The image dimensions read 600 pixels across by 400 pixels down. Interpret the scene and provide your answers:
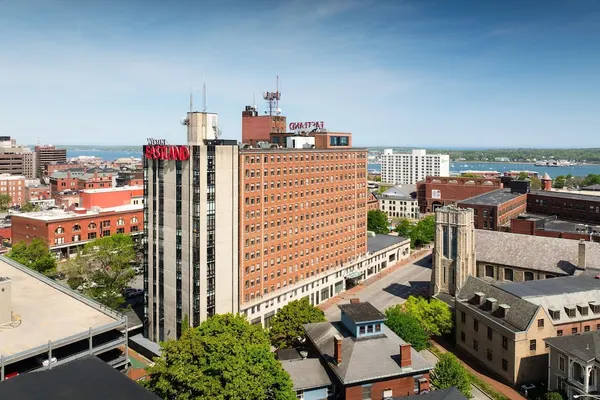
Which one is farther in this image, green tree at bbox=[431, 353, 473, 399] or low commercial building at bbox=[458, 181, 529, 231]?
low commercial building at bbox=[458, 181, 529, 231]

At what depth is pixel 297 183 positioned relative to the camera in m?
93.5

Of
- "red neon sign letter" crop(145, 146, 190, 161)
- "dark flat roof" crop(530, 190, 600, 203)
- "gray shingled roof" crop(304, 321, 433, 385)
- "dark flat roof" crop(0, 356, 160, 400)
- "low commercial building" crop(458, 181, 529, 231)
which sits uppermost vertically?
"red neon sign letter" crop(145, 146, 190, 161)

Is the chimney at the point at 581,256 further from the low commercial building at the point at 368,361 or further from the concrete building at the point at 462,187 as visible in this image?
the concrete building at the point at 462,187

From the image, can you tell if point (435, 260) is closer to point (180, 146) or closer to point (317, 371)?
point (317, 371)

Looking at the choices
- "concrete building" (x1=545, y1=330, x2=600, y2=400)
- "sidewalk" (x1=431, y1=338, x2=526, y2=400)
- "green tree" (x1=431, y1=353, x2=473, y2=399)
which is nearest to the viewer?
"concrete building" (x1=545, y1=330, x2=600, y2=400)

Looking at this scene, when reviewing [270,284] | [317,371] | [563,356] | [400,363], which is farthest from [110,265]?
[563,356]

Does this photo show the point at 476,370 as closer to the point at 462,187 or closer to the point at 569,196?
the point at 569,196

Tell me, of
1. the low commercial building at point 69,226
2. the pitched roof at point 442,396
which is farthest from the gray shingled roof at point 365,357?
the low commercial building at point 69,226

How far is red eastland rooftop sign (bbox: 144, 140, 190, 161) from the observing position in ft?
240

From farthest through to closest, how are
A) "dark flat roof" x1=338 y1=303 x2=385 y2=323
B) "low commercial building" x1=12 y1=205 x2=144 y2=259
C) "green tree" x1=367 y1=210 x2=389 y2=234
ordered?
"green tree" x1=367 y1=210 x2=389 y2=234 < "low commercial building" x1=12 y1=205 x2=144 y2=259 < "dark flat roof" x1=338 y1=303 x2=385 y2=323

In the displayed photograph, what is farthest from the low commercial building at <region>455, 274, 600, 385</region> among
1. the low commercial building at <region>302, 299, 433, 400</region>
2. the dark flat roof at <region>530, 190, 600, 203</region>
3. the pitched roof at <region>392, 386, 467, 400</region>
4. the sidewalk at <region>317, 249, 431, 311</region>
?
the dark flat roof at <region>530, 190, 600, 203</region>

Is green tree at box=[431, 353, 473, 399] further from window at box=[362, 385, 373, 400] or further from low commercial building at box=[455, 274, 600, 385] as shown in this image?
low commercial building at box=[455, 274, 600, 385]

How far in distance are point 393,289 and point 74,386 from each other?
8367 cm

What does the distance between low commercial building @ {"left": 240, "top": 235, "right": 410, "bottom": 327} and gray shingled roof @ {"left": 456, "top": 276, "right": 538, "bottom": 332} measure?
102 ft
